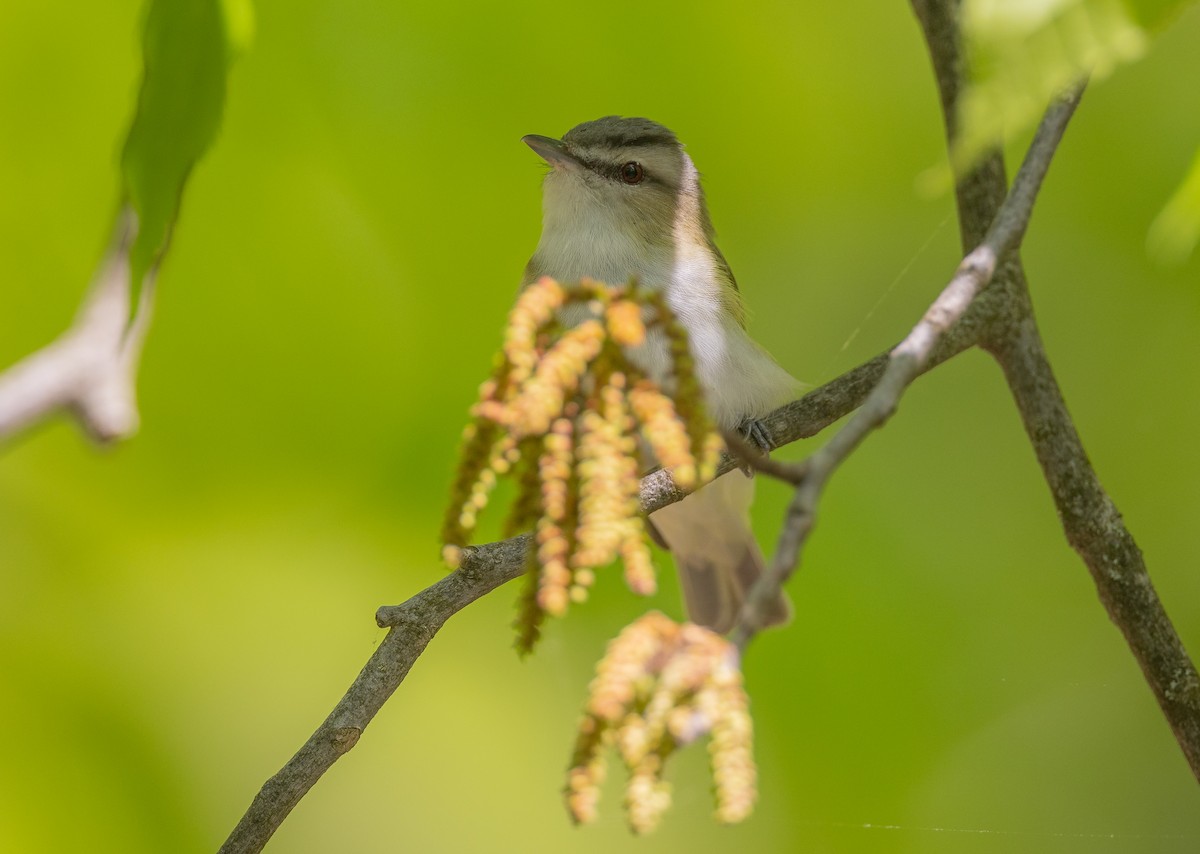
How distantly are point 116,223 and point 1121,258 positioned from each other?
2.97 metres

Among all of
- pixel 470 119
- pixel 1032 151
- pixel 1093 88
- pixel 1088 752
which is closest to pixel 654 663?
pixel 1032 151

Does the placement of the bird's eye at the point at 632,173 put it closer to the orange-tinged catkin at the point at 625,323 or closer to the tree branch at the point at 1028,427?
the tree branch at the point at 1028,427

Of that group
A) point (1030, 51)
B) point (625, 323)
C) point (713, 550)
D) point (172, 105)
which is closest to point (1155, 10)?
point (1030, 51)

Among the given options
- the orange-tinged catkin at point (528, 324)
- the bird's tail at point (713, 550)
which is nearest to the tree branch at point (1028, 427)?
the orange-tinged catkin at point (528, 324)

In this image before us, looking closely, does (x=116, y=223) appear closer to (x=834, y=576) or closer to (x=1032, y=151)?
(x=1032, y=151)

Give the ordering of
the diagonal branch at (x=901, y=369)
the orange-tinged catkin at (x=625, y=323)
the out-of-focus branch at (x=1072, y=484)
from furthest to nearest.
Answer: the out-of-focus branch at (x=1072, y=484)
the orange-tinged catkin at (x=625, y=323)
the diagonal branch at (x=901, y=369)

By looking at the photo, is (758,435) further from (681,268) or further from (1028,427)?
(681,268)

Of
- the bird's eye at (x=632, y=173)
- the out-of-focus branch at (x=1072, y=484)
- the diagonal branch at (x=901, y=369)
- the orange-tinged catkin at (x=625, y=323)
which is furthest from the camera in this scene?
the bird's eye at (x=632, y=173)

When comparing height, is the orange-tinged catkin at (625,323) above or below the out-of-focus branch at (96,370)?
below

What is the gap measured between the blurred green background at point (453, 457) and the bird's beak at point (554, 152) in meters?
0.28

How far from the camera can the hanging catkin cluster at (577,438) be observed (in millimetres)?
956

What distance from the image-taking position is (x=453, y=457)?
2.99m

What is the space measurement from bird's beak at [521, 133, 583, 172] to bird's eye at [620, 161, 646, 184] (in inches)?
6.1

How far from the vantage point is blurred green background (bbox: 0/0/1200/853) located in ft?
9.75
